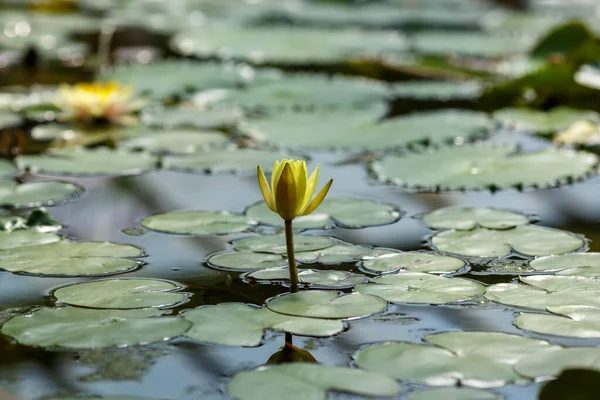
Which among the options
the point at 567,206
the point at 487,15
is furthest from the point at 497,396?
the point at 487,15

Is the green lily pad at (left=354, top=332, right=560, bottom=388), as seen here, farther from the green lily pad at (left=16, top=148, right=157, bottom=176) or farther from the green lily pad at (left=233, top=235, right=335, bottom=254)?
the green lily pad at (left=16, top=148, right=157, bottom=176)

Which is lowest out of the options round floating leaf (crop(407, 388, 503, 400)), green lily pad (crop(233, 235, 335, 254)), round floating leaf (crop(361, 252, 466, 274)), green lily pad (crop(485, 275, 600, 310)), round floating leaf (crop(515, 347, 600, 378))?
round floating leaf (crop(407, 388, 503, 400))

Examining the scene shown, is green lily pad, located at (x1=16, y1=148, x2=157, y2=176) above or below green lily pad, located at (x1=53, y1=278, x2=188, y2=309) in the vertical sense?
above

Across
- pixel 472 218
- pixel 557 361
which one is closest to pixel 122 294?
pixel 557 361

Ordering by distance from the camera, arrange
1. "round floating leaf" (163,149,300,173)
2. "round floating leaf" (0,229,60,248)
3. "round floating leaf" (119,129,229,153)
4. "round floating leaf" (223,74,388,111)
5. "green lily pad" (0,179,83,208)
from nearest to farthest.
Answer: "round floating leaf" (0,229,60,248) < "green lily pad" (0,179,83,208) < "round floating leaf" (163,149,300,173) < "round floating leaf" (119,129,229,153) < "round floating leaf" (223,74,388,111)

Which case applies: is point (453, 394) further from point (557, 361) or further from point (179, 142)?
point (179, 142)

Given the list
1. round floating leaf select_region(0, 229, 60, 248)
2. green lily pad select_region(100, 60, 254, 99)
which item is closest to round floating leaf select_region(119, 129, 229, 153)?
green lily pad select_region(100, 60, 254, 99)
